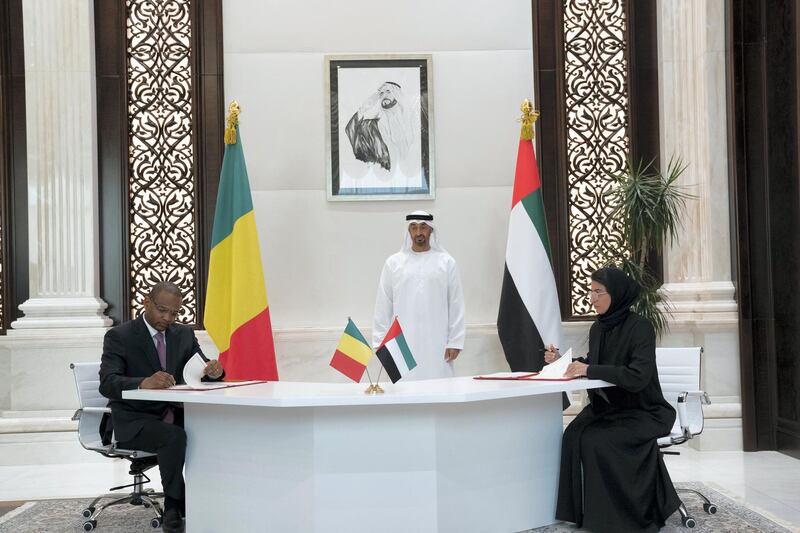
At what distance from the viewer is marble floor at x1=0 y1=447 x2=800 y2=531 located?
4492 mm

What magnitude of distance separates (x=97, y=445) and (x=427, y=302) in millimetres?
2264

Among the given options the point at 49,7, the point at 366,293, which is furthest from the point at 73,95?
the point at 366,293

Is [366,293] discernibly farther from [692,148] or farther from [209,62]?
[692,148]

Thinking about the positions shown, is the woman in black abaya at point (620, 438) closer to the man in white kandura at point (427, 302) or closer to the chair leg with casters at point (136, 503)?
the man in white kandura at point (427, 302)

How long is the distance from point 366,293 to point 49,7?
311 cm

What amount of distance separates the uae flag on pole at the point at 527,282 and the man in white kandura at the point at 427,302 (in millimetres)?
390

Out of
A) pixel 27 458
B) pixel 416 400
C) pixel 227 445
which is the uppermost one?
pixel 416 400

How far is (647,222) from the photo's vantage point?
18.8 feet

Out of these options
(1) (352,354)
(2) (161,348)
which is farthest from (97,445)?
(1) (352,354)

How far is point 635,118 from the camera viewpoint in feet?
21.3

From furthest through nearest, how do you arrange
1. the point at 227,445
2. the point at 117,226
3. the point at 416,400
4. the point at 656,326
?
the point at 117,226, the point at 656,326, the point at 227,445, the point at 416,400

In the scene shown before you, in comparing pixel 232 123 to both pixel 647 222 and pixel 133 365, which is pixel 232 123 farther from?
pixel 647 222

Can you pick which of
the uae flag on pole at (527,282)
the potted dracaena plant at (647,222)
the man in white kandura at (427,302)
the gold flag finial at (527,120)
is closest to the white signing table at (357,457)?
the man in white kandura at (427,302)

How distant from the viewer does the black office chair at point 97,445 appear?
13.4 ft
